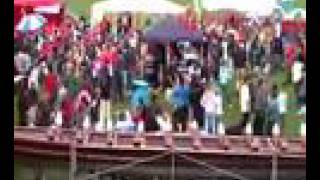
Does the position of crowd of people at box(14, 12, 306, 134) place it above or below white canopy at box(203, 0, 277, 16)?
below

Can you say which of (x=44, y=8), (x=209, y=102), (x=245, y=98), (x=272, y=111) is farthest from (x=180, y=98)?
(x=44, y=8)

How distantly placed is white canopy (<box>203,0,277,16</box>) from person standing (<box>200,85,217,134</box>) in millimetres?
425

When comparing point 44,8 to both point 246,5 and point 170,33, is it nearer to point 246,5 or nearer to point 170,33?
point 170,33

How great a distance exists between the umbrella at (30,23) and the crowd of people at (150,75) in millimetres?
38

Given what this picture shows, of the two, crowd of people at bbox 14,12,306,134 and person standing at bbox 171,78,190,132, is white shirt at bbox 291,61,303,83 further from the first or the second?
person standing at bbox 171,78,190,132

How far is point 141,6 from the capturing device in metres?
5.10

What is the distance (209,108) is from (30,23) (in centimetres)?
104

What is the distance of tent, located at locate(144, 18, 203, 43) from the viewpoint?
5.10 metres

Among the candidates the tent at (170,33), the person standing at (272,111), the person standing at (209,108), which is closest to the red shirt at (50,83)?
the tent at (170,33)

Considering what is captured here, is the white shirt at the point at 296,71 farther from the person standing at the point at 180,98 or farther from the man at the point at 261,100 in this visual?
the person standing at the point at 180,98

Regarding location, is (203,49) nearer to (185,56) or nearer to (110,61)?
(185,56)

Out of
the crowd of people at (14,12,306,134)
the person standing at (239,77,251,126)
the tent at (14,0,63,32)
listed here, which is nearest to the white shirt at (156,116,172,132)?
the crowd of people at (14,12,306,134)

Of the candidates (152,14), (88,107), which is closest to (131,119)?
(88,107)

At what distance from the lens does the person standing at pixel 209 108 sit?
5.08 metres
